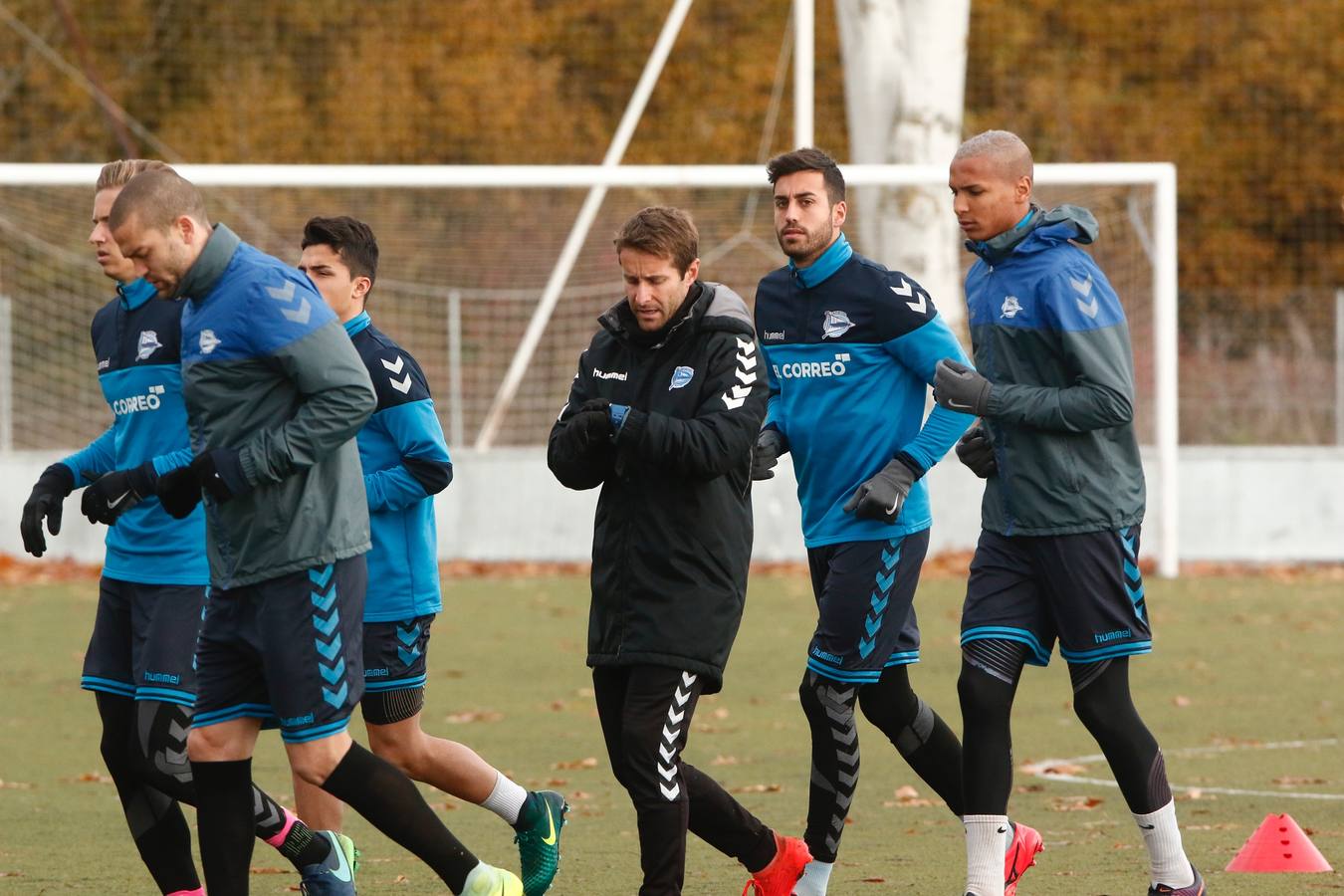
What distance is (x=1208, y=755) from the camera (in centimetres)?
910

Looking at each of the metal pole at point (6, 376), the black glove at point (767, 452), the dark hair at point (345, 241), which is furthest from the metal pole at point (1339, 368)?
the dark hair at point (345, 241)

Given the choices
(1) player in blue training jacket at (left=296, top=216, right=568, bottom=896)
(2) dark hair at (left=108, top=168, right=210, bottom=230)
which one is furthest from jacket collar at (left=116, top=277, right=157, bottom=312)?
(2) dark hair at (left=108, top=168, right=210, bottom=230)

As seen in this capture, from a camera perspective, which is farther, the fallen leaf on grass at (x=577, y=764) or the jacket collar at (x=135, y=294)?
the fallen leaf on grass at (x=577, y=764)

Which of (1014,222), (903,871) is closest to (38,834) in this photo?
(903,871)

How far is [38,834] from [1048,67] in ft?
90.4

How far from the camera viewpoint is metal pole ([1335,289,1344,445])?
1984 cm

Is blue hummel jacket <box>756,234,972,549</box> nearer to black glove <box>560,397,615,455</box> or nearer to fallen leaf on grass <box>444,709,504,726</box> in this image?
black glove <box>560,397,615,455</box>

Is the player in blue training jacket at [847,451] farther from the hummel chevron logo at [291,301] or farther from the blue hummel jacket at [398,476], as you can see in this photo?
the hummel chevron logo at [291,301]

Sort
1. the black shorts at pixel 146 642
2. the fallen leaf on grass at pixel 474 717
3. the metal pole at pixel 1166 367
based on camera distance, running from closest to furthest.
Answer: the black shorts at pixel 146 642
the fallen leaf on grass at pixel 474 717
the metal pole at pixel 1166 367

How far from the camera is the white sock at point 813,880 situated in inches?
241

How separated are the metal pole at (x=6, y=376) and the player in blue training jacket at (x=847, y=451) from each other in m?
13.4

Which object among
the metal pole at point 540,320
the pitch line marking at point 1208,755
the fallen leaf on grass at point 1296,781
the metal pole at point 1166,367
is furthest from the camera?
the metal pole at point 540,320

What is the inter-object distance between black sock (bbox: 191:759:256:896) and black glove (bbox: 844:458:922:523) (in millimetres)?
1817

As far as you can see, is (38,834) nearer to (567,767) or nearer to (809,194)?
(567,767)
